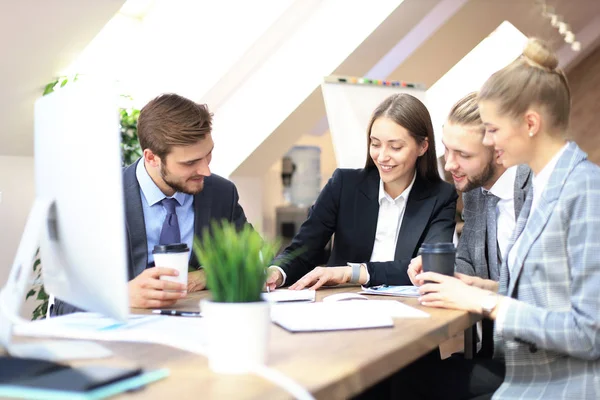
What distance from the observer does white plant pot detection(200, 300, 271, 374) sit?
0.95 metres

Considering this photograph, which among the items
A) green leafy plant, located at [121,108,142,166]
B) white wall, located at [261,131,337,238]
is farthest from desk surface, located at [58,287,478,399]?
white wall, located at [261,131,337,238]

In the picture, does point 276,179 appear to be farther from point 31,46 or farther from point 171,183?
point 171,183

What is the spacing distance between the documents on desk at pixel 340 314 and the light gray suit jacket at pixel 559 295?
0.21 m

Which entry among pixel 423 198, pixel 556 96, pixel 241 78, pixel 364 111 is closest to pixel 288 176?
pixel 241 78

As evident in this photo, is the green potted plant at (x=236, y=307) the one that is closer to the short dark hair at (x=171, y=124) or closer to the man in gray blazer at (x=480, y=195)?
the man in gray blazer at (x=480, y=195)

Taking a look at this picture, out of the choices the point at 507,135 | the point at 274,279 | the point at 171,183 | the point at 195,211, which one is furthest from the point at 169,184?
the point at 507,135

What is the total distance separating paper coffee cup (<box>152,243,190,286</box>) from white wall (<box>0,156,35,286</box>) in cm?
199

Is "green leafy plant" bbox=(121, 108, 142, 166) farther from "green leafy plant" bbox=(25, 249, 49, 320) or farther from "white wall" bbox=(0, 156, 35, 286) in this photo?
"green leafy plant" bbox=(25, 249, 49, 320)

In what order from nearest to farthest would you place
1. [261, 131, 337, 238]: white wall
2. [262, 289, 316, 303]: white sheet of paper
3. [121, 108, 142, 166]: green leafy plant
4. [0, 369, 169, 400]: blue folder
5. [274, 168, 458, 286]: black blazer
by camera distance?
[0, 369, 169, 400]: blue folder, [262, 289, 316, 303]: white sheet of paper, [274, 168, 458, 286]: black blazer, [121, 108, 142, 166]: green leafy plant, [261, 131, 337, 238]: white wall

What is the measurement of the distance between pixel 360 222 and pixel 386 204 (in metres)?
0.10

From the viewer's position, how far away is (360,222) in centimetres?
229

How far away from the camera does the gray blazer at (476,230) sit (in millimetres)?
1953

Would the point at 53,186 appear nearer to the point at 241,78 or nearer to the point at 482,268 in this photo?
the point at 482,268

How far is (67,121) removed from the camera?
114cm
